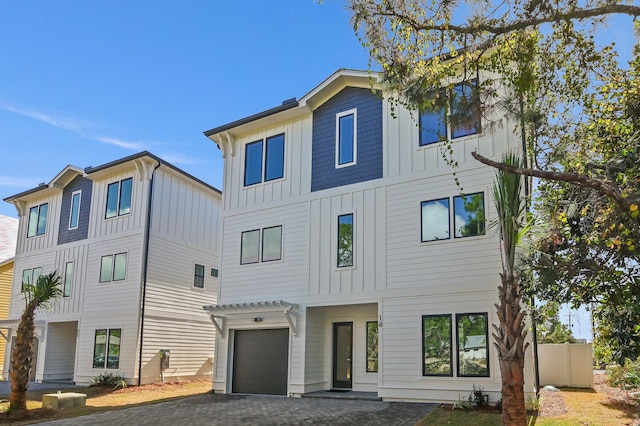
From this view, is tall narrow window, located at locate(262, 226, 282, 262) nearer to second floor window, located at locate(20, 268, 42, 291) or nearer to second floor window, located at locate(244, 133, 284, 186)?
second floor window, located at locate(244, 133, 284, 186)

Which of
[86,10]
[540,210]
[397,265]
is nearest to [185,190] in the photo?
[86,10]

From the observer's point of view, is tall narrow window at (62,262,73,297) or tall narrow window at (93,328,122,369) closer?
tall narrow window at (93,328,122,369)

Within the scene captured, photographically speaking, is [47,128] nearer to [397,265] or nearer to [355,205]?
[355,205]

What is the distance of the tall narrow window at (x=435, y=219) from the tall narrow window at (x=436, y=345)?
6.48 ft

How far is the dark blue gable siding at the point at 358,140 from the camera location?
1466cm

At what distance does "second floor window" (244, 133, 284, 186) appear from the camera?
653 inches

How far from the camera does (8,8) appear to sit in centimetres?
1387

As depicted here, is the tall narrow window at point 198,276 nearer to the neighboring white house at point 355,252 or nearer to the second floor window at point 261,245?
the neighboring white house at point 355,252

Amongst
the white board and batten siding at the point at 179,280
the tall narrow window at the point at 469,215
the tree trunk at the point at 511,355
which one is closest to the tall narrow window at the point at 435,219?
the tall narrow window at the point at 469,215

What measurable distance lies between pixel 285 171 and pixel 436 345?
6954mm

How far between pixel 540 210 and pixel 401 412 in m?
5.21

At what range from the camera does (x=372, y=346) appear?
48.1ft

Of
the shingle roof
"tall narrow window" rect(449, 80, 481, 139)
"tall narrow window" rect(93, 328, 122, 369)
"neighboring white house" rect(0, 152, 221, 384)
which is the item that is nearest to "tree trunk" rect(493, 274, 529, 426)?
"tall narrow window" rect(449, 80, 481, 139)

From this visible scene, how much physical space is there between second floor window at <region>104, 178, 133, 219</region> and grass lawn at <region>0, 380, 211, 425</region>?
658 cm
